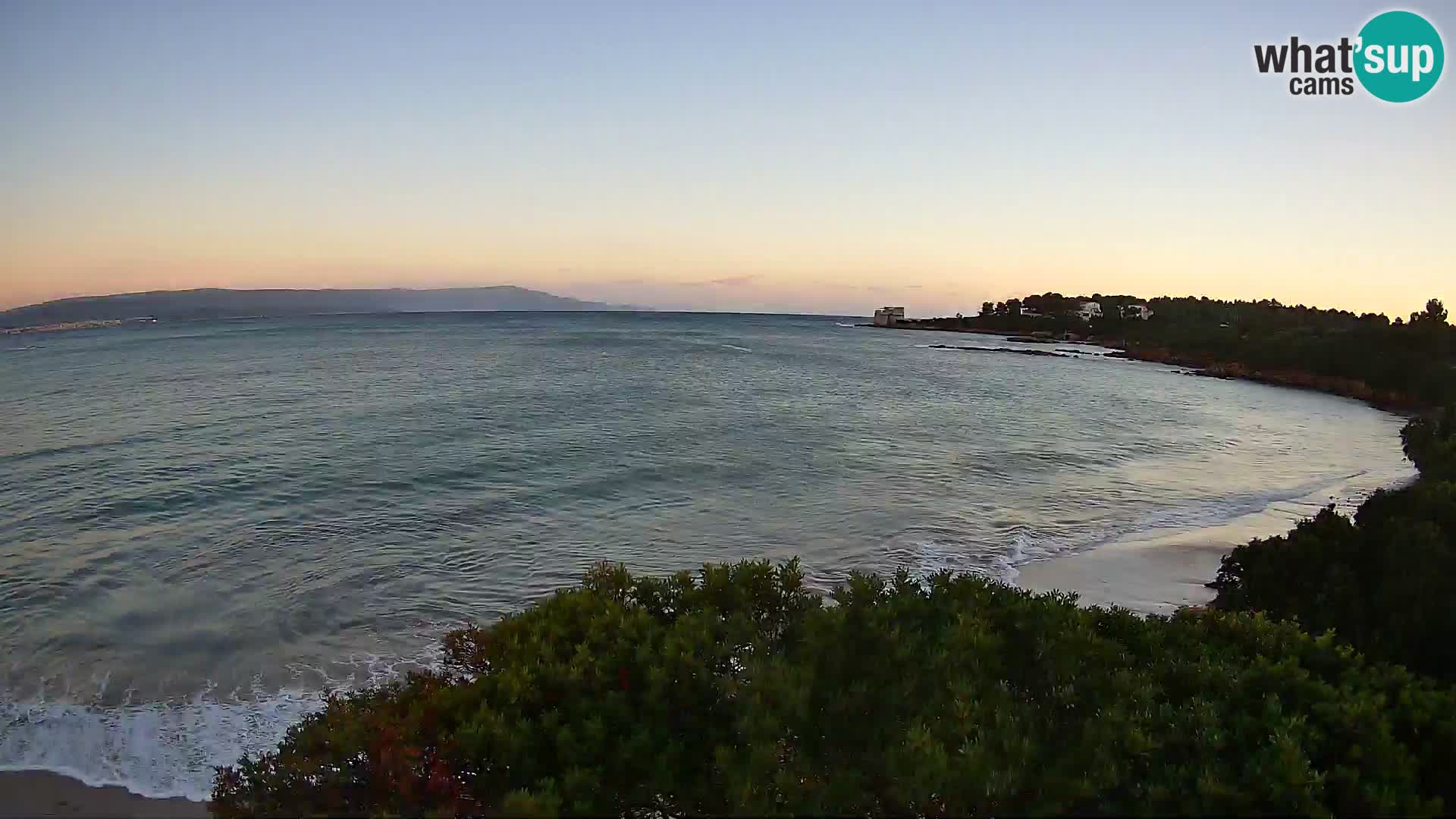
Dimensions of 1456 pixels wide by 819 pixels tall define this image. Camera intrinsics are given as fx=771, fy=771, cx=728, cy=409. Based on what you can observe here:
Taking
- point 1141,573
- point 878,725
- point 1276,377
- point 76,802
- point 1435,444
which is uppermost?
point 1276,377

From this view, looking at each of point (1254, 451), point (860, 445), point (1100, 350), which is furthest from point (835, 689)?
point (1100, 350)

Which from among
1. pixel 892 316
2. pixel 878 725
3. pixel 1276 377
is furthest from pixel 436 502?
pixel 892 316

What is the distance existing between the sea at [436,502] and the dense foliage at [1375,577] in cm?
484

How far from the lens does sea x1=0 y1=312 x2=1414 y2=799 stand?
930cm

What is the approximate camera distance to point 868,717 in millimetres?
4938

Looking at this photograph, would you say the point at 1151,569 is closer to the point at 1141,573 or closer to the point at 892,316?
the point at 1141,573

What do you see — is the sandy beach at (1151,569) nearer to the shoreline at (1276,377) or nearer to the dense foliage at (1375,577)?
the dense foliage at (1375,577)

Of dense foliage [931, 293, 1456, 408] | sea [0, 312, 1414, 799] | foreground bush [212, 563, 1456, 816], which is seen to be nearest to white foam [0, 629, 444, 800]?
sea [0, 312, 1414, 799]

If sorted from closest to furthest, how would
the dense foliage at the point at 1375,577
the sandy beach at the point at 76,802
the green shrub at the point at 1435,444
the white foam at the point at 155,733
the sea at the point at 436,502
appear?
the sandy beach at the point at 76,802 → the dense foliage at the point at 1375,577 → the white foam at the point at 155,733 → the sea at the point at 436,502 → the green shrub at the point at 1435,444

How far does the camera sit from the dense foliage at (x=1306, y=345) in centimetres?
4278

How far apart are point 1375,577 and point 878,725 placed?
6.56 metres

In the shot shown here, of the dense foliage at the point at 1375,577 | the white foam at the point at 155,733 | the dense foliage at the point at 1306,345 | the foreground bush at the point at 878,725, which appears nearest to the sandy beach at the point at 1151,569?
the dense foliage at the point at 1375,577

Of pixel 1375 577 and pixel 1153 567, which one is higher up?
pixel 1375 577

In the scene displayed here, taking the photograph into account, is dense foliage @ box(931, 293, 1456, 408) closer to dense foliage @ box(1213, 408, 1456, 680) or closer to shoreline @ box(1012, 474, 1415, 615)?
shoreline @ box(1012, 474, 1415, 615)
